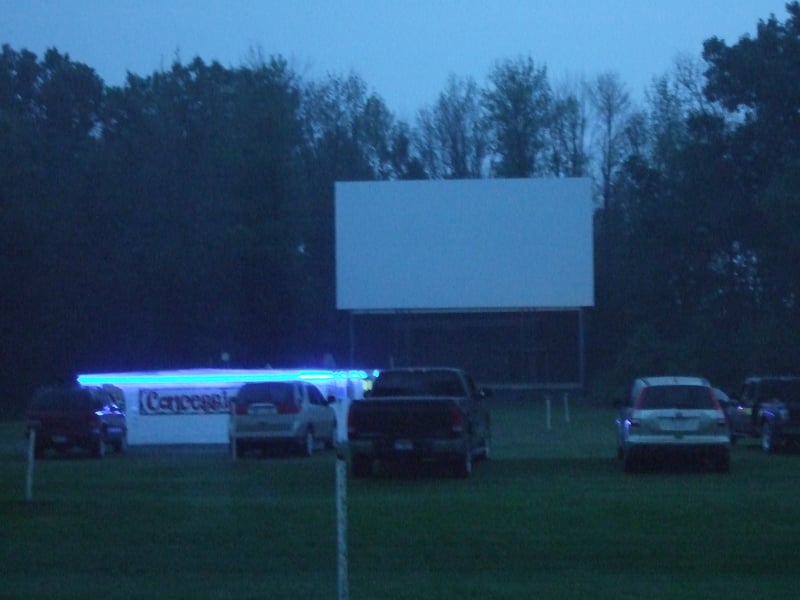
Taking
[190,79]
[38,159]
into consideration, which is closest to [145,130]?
[38,159]

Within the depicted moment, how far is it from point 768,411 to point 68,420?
15.5 meters

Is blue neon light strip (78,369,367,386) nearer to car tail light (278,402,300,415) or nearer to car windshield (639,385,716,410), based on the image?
car tail light (278,402,300,415)

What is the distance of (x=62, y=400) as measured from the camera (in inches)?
1291

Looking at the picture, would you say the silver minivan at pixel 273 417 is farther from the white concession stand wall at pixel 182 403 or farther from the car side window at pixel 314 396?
the white concession stand wall at pixel 182 403

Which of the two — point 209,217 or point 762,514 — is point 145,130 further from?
point 762,514

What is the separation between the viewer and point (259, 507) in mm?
19188

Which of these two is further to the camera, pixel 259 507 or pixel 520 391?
pixel 520 391

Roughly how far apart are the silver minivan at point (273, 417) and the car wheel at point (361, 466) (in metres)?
6.02

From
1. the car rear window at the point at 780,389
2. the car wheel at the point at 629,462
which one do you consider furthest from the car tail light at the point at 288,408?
the car rear window at the point at 780,389

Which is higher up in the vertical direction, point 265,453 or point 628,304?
point 628,304

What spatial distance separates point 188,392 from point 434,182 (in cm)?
2304

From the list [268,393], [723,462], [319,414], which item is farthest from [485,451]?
[268,393]

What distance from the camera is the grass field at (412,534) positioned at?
12.8m

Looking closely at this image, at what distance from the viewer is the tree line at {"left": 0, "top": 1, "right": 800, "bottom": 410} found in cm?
5884
